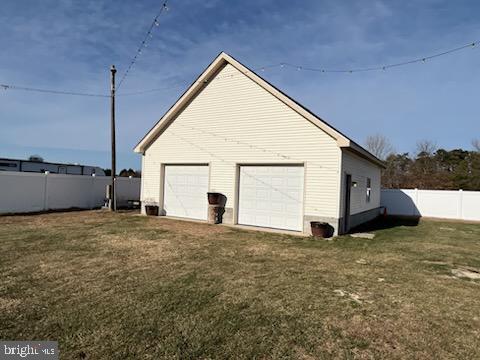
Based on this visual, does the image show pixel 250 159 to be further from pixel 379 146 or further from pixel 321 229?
pixel 379 146

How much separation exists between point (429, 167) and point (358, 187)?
25.1m

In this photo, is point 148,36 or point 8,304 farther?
point 148,36

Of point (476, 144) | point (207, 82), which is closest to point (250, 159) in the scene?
point (207, 82)

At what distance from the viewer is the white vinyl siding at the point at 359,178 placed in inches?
451

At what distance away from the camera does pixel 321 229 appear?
402 inches

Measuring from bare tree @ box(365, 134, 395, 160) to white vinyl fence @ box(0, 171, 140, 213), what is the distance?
28.8 m

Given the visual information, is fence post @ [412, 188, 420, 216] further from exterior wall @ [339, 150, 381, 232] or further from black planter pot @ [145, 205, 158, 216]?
black planter pot @ [145, 205, 158, 216]

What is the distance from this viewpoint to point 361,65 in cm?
1153

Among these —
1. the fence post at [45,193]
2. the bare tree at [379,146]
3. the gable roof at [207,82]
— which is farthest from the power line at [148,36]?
the bare tree at [379,146]

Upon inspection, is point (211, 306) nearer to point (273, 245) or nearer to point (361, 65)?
point (273, 245)

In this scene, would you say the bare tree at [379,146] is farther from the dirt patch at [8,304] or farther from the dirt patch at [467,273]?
the dirt patch at [8,304]

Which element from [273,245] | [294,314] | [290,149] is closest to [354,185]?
[290,149]

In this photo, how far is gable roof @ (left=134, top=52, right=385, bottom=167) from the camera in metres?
10.5

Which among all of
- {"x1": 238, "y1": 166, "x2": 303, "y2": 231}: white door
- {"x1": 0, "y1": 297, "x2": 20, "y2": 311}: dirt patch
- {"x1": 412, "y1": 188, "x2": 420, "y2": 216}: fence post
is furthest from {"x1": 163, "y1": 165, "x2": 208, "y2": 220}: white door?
{"x1": 412, "y1": 188, "x2": 420, "y2": 216}: fence post
